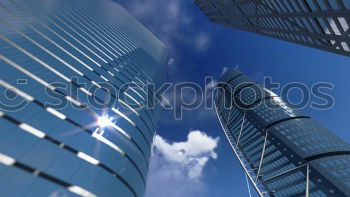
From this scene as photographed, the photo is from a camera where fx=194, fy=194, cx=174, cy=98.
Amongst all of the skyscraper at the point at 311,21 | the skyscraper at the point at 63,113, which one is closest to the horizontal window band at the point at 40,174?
the skyscraper at the point at 63,113

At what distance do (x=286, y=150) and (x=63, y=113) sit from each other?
7201 cm

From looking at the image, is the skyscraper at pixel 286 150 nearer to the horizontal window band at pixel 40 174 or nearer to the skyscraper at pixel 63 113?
the skyscraper at pixel 63 113

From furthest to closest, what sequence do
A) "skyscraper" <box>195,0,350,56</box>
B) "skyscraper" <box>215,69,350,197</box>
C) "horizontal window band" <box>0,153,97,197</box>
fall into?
1. "skyscraper" <box>215,69,350,197</box>
2. "skyscraper" <box>195,0,350,56</box>
3. "horizontal window band" <box>0,153,97,197</box>

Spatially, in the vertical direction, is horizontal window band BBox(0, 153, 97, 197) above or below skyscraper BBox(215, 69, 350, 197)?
below

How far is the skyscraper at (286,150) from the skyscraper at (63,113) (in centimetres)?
2811

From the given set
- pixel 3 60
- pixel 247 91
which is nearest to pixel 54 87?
pixel 3 60

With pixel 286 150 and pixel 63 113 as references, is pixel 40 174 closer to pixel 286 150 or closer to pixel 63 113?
pixel 63 113

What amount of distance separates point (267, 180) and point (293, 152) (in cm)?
1304

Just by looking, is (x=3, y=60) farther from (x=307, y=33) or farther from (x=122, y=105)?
(x=307, y=33)

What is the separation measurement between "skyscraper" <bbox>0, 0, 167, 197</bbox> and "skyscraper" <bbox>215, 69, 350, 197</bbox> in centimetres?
2811

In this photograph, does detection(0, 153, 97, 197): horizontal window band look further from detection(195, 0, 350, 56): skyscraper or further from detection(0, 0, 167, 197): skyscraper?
detection(195, 0, 350, 56): skyscraper

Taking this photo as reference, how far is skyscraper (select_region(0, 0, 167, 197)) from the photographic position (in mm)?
14352

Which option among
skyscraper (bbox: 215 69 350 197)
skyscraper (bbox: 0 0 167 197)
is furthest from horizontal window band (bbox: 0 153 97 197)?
skyscraper (bbox: 215 69 350 197)

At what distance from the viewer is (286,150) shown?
223 feet
